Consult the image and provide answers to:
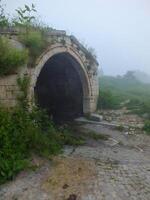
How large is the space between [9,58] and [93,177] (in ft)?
13.1

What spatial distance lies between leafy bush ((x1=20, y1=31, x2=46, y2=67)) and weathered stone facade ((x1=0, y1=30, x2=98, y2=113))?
0.71 feet

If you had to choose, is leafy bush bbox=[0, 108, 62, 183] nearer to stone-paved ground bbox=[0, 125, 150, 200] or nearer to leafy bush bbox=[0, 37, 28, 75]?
stone-paved ground bbox=[0, 125, 150, 200]

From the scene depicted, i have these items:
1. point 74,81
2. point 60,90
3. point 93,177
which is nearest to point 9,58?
point 93,177

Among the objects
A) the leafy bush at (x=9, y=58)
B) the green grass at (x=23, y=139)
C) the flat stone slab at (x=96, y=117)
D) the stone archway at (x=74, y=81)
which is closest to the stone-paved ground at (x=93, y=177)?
the green grass at (x=23, y=139)

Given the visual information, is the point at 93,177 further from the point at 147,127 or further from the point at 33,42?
the point at 147,127

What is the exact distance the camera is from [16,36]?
35.2 feet

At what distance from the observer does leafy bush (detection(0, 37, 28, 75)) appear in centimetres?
954

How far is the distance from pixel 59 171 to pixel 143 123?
21.5 ft

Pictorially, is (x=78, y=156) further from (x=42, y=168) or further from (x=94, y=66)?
(x=94, y=66)

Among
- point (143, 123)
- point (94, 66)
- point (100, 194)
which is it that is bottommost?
point (100, 194)

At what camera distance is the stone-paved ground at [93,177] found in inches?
278

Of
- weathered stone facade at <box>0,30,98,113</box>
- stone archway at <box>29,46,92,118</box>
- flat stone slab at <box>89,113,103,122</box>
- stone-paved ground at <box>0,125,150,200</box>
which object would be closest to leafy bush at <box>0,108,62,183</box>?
stone-paved ground at <box>0,125,150,200</box>

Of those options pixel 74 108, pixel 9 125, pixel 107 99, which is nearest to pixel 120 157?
pixel 9 125

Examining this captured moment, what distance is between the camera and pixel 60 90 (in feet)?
53.0
